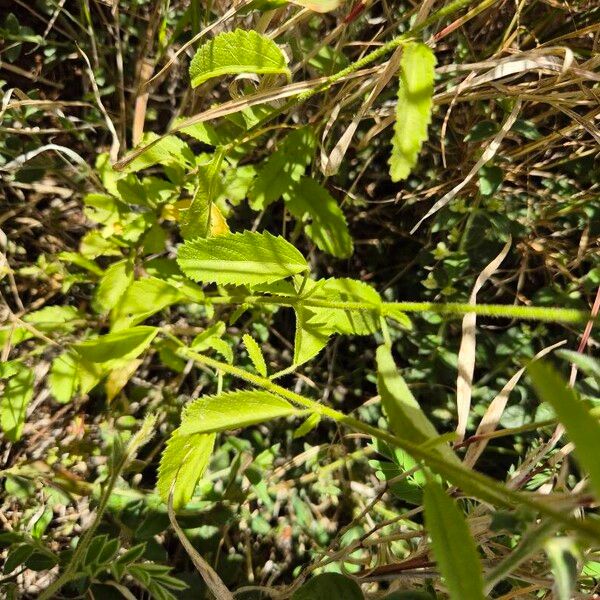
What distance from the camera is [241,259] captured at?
103 centimetres

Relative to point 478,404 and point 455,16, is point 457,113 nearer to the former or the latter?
point 455,16

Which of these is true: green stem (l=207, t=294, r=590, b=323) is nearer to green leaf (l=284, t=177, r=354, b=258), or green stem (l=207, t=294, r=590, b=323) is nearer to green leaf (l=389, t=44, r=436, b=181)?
green leaf (l=389, t=44, r=436, b=181)

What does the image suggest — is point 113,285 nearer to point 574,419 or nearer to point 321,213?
point 321,213

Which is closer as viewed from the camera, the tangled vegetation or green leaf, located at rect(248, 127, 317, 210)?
the tangled vegetation

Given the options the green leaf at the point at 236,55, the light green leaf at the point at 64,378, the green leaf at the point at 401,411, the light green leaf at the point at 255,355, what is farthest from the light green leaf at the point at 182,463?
the green leaf at the point at 236,55

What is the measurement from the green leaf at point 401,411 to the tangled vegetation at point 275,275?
0.28m

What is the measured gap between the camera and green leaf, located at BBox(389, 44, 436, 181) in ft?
2.58

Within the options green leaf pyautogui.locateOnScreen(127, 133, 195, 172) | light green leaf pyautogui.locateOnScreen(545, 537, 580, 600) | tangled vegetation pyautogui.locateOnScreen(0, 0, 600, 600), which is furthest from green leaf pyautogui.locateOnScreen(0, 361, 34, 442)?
light green leaf pyautogui.locateOnScreen(545, 537, 580, 600)

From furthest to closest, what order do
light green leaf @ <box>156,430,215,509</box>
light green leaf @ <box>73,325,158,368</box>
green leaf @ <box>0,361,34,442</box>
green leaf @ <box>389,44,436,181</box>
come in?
green leaf @ <box>0,361,34,442</box> → light green leaf @ <box>73,325,158,368</box> → light green leaf @ <box>156,430,215,509</box> → green leaf @ <box>389,44,436,181</box>

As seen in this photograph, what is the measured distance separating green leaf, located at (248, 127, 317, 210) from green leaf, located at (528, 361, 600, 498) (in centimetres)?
94

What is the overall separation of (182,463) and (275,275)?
0.35 m

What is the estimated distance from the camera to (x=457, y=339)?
5.52ft

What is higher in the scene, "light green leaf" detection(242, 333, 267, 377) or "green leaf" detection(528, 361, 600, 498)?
"green leaf" detection(528, 361, 600, 498)

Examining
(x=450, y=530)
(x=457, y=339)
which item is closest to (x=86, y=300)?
(x=457, y=339)
